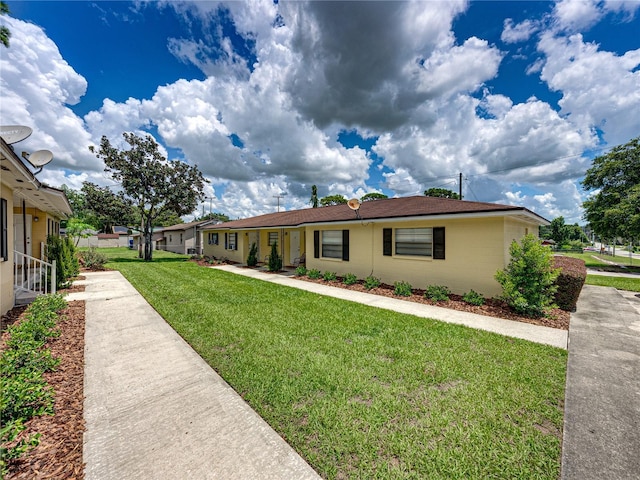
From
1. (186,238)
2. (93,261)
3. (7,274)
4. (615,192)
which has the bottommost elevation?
(93,261)

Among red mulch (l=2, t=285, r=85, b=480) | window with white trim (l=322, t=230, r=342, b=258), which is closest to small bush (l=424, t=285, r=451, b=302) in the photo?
window with white trim (l=322, t=230, r=342, b=258)

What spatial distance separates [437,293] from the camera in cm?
800

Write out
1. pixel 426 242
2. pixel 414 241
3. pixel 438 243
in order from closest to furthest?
pixel 438 243 < pixel 426 242 < pixel 414 241

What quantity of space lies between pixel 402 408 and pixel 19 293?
9.71 metres

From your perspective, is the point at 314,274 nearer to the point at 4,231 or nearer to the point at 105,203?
the point at 4,231

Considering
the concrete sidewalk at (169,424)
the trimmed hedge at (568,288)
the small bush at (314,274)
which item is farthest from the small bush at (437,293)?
the concrete sidewalk at (169,424)

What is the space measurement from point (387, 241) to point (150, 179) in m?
19.6

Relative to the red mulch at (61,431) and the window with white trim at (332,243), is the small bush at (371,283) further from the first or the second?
the red mulch at (61,431)

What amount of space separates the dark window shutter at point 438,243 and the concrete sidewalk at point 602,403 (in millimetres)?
3579

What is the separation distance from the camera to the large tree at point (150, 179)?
19781mm

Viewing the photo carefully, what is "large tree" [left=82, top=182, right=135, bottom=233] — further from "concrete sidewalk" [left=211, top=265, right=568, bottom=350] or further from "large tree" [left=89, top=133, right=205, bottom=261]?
"concrete sidewalk" [left=211, top=265, right=568, bottom=350]

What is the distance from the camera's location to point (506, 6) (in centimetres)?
826

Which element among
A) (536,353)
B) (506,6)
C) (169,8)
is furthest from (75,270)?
(506,6)

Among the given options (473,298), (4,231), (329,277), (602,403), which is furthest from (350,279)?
(4,231)
